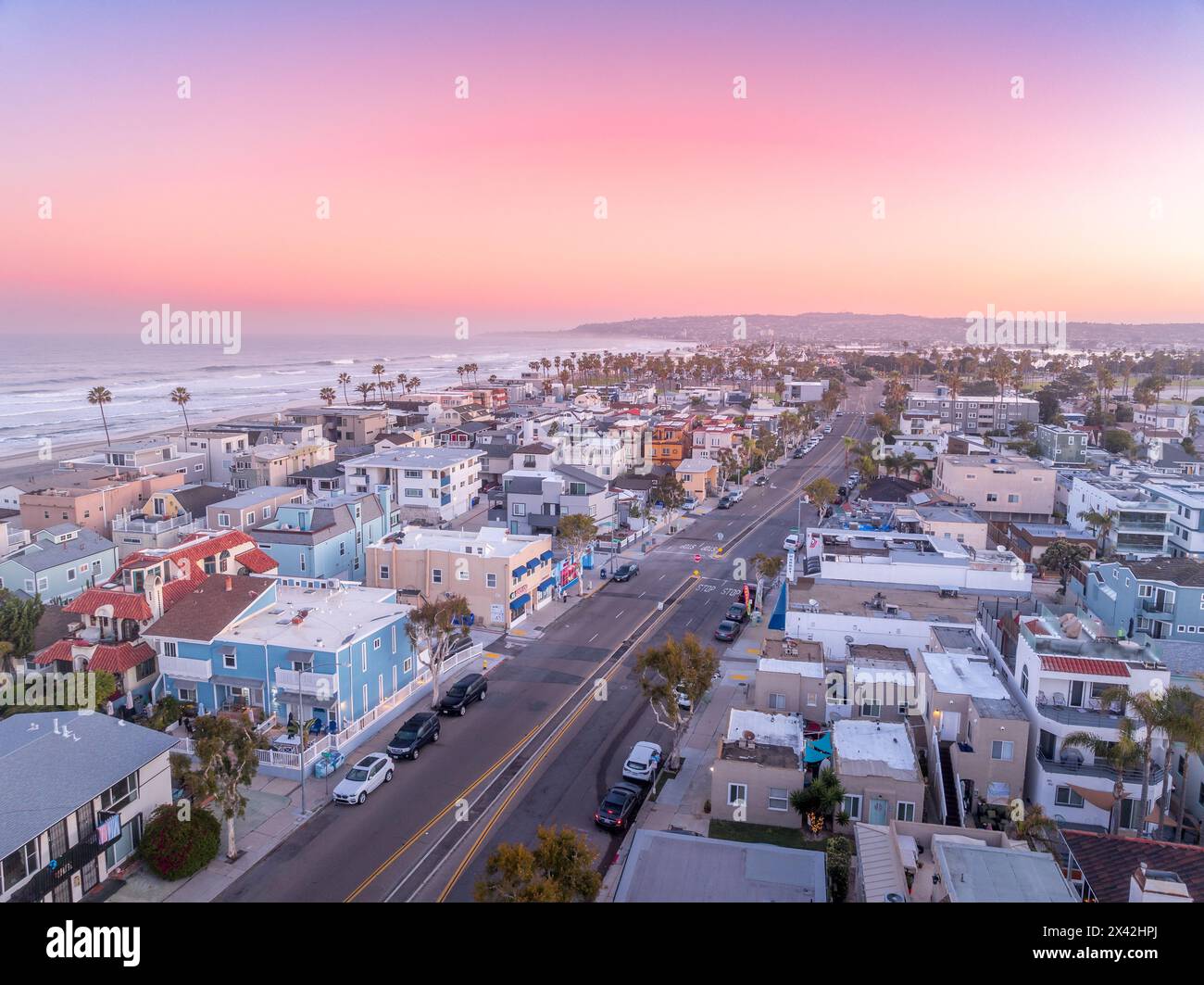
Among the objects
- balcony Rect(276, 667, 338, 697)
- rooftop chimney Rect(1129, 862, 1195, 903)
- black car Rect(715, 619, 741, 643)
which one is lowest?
black car Rect(715, 619, 741, 643)

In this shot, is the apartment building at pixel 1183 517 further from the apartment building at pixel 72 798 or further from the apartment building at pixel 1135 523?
the apartment building at pixel 72 798

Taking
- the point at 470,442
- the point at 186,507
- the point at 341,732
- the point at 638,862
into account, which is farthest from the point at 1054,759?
the point at 470,442

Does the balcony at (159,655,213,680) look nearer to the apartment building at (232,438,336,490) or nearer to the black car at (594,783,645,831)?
the black car at (594,783,645,831)

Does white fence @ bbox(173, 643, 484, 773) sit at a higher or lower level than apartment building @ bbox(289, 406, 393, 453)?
lower

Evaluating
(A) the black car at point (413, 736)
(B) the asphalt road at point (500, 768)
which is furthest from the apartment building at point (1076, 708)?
(A) the black car at point (413, 736)

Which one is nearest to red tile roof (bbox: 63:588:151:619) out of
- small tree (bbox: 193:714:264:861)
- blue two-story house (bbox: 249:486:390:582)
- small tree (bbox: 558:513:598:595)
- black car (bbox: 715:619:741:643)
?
blue two-story house (bbox: 249:486:390:582)

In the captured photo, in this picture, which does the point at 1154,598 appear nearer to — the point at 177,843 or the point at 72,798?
the point at 177,843
